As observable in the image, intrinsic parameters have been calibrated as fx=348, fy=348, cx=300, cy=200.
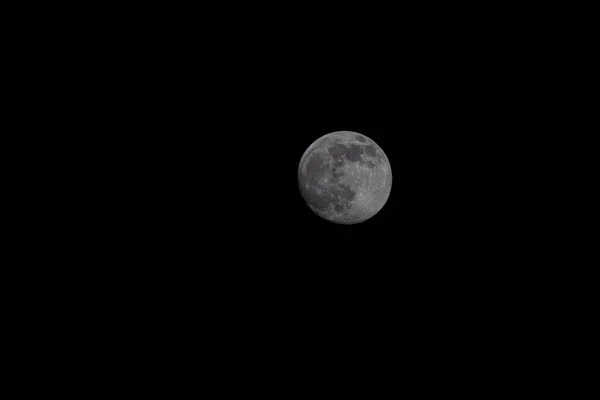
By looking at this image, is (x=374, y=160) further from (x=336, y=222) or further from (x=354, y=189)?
(x=336, y=222)

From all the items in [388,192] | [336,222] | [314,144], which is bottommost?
[336,222]

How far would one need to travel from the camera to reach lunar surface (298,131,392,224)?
434 cm

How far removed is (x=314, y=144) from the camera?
4.76 m

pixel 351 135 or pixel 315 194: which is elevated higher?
pixel 351 135

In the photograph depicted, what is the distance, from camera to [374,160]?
4.48 metres

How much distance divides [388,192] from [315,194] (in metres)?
1.02

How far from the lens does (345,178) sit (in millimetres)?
4312

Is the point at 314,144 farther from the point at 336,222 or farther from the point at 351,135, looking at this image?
the point at 336,222

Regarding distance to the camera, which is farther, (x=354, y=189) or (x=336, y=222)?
(x=336, y=222)

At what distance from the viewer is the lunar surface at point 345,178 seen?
434cm

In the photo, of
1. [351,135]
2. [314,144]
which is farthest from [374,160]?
[314,144]

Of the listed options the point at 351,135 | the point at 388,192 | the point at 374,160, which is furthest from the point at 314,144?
the point at 388,192

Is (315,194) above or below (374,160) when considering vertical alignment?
Answer: below

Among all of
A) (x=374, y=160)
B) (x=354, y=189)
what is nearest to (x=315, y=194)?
(x=354, y=189)
